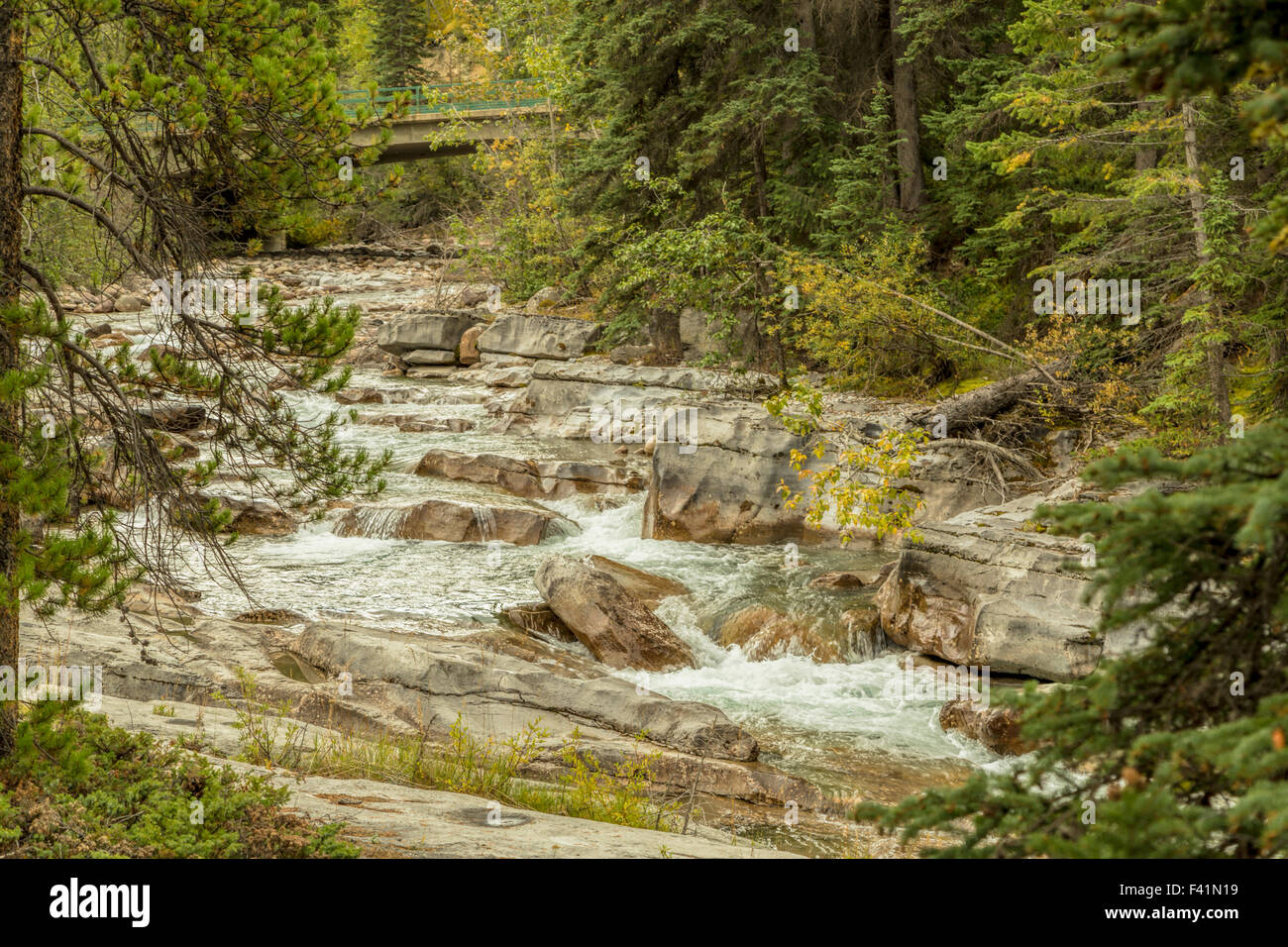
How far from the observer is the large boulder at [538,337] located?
26.7 metres

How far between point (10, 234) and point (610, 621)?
24.6ft

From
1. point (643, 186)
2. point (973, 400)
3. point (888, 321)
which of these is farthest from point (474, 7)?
point (973, 400)

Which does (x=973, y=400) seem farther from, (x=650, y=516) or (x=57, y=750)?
(x=57, y=750)

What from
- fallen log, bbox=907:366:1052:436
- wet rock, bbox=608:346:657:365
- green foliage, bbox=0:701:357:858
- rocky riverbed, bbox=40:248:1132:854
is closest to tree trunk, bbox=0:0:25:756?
green foliage, bbox=0:701:357:858

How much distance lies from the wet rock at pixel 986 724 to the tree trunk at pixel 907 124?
534 inches

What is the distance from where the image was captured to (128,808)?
548 centimetres

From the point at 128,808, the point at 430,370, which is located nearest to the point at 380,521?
the point at 128,808

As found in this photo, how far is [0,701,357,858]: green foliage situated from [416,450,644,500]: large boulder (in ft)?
40.4

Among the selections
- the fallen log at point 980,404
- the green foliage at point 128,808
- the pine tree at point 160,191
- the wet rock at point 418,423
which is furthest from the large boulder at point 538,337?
the green foliage at point 128,808

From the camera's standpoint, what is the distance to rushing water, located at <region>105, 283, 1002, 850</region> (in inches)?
381

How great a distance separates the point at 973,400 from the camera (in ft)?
52.2

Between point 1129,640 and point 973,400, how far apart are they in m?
6.58

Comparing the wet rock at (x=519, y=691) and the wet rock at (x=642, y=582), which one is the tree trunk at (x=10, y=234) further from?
the wet rock at (x=642, y=582)

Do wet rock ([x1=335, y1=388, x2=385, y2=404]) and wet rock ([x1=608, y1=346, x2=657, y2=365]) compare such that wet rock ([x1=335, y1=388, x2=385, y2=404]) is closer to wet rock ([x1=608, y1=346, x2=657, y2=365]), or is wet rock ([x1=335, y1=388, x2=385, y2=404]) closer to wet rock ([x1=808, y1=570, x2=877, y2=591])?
wet rock ([x1=608, y1=346, x2=657, y2=365])
